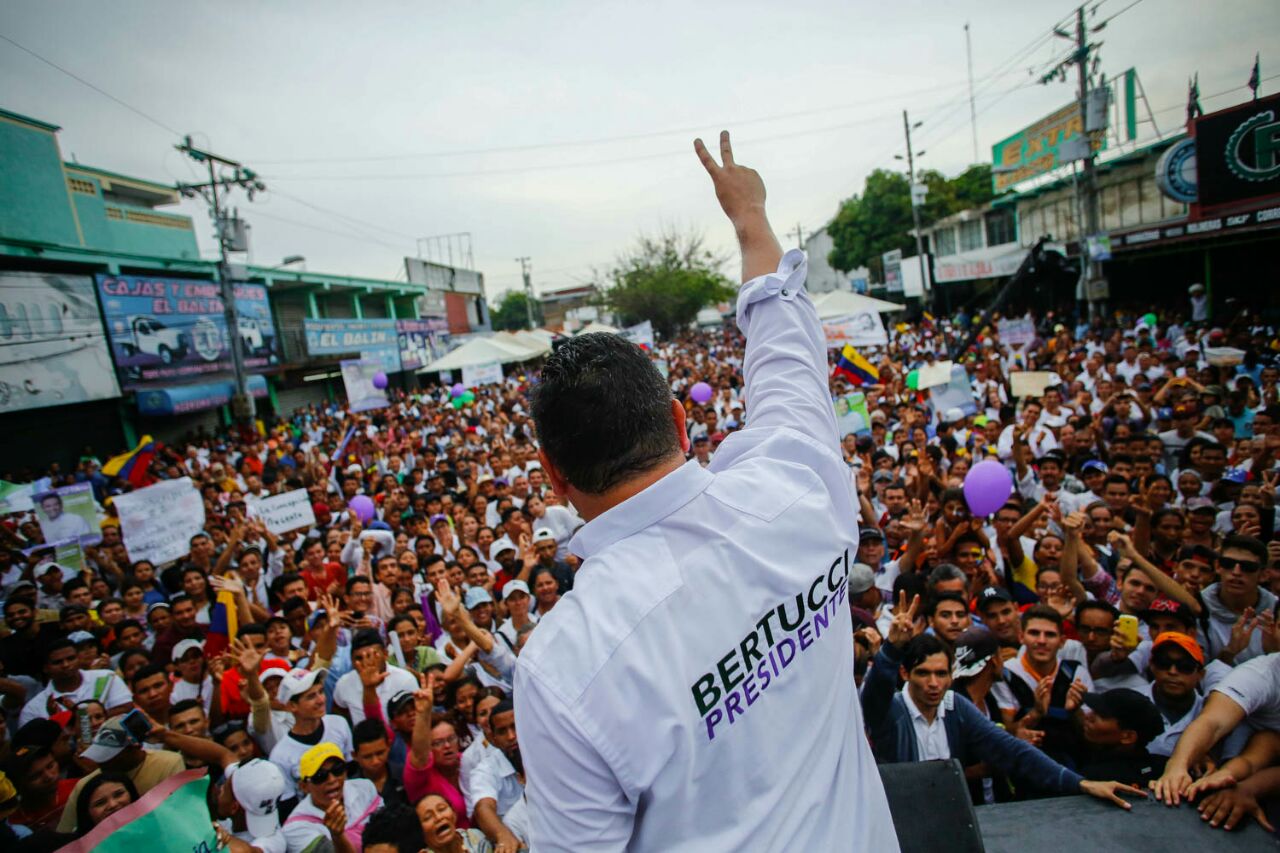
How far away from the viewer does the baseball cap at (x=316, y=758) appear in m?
3.17

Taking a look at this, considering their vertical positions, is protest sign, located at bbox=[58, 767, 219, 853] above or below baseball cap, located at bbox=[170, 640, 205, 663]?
Result: above

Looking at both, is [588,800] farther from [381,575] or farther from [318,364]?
[318,364]

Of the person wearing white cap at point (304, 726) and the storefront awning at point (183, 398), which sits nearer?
the person wearing white cap at point (304, 726)

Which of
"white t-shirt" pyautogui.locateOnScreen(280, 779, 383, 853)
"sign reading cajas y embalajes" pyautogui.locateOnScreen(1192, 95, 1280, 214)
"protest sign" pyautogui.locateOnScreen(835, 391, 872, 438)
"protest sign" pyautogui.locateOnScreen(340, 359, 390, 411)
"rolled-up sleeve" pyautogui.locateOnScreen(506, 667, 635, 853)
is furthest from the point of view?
"protest sign" pyautogui.locateOnScreen(340, 359, 390, 411)

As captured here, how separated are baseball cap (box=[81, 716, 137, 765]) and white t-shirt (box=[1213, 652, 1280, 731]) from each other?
16.4ft

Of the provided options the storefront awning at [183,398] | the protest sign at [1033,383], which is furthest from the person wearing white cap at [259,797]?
the storefront awning at [183,398]

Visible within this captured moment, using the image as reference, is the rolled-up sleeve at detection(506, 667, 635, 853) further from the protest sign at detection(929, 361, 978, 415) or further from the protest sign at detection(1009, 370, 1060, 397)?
the protest sign at detection(1009, 370, 1060, 397)

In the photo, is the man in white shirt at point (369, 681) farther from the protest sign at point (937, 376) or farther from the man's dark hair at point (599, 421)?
the protest sign at point (937, 376)

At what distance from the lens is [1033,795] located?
2.84 metres

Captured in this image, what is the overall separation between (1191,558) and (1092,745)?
5.78 feet

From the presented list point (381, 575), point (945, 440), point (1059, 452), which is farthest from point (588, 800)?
point (945, 440)

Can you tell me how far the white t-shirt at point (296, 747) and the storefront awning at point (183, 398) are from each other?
16931mm

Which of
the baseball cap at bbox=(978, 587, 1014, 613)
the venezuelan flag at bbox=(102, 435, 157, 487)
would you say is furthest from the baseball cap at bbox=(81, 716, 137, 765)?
the venezuelan flag at bbox=(102, 435, 157, 487)

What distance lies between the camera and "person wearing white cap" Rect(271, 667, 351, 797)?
11.6 ft
